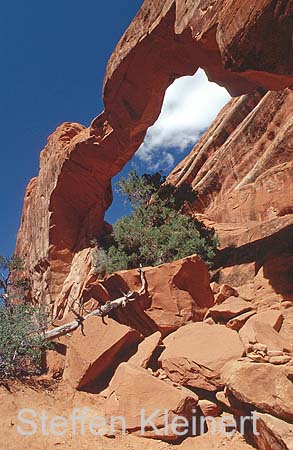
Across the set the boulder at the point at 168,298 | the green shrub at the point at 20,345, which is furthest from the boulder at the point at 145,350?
the green shrub at the point at 20,345

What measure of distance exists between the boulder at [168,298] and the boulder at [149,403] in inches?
92.1

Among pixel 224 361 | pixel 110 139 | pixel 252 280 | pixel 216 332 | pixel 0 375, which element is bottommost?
pixel 224 361

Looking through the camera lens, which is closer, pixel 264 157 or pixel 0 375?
pixel 0 375

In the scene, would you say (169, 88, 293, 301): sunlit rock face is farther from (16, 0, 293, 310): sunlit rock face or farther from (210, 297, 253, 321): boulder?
(210, 297, 253, 321): boulder

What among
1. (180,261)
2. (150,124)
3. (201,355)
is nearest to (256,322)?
(201,355)

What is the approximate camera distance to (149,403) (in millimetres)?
6055

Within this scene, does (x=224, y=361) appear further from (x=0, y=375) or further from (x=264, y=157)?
(x=264, y=157)

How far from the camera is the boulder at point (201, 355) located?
6.36 metres

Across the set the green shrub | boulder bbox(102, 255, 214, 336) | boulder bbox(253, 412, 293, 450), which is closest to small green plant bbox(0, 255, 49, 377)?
the green shrub

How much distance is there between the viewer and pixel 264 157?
68.0 ft

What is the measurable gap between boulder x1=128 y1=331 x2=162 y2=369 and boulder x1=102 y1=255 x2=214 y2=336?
26.9 inches

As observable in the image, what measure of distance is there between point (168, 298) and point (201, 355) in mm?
2468

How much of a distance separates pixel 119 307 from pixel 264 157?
15086 millimetres

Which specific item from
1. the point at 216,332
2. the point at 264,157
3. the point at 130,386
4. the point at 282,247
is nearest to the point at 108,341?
the point at 130,386
